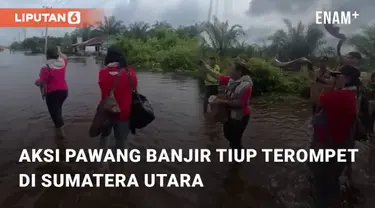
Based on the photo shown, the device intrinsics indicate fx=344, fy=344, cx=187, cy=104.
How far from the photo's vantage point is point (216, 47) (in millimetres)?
10242

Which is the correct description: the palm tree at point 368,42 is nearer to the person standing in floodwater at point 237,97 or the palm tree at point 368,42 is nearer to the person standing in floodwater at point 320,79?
the person standing in floodwater at point 320,79

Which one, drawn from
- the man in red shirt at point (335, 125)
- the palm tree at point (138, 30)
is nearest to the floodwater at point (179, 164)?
the man in red shirt at point (335, 125)

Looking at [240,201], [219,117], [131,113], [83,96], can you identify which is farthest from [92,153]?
[83,96]

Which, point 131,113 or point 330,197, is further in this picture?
point 131,113

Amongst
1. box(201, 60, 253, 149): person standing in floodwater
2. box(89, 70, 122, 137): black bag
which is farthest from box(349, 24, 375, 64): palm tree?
box(89, 70, 122, 137): black bag

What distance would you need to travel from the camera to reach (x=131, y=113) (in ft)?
10.5

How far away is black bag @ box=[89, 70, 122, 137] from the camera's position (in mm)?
2953

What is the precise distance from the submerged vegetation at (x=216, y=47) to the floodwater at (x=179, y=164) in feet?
3.77

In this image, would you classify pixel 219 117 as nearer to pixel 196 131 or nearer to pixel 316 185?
pixel 316 185

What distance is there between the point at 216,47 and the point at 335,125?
812cm

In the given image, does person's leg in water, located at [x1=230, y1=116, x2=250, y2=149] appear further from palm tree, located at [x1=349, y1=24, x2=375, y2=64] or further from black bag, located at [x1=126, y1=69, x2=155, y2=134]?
palm tree, located at [x1=349, y1=24, x2=375, y2=64]

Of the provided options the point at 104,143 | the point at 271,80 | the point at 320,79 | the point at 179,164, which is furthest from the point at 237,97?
the point at 271,80

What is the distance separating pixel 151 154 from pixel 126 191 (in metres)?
1.08

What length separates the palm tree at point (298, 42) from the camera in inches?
152
